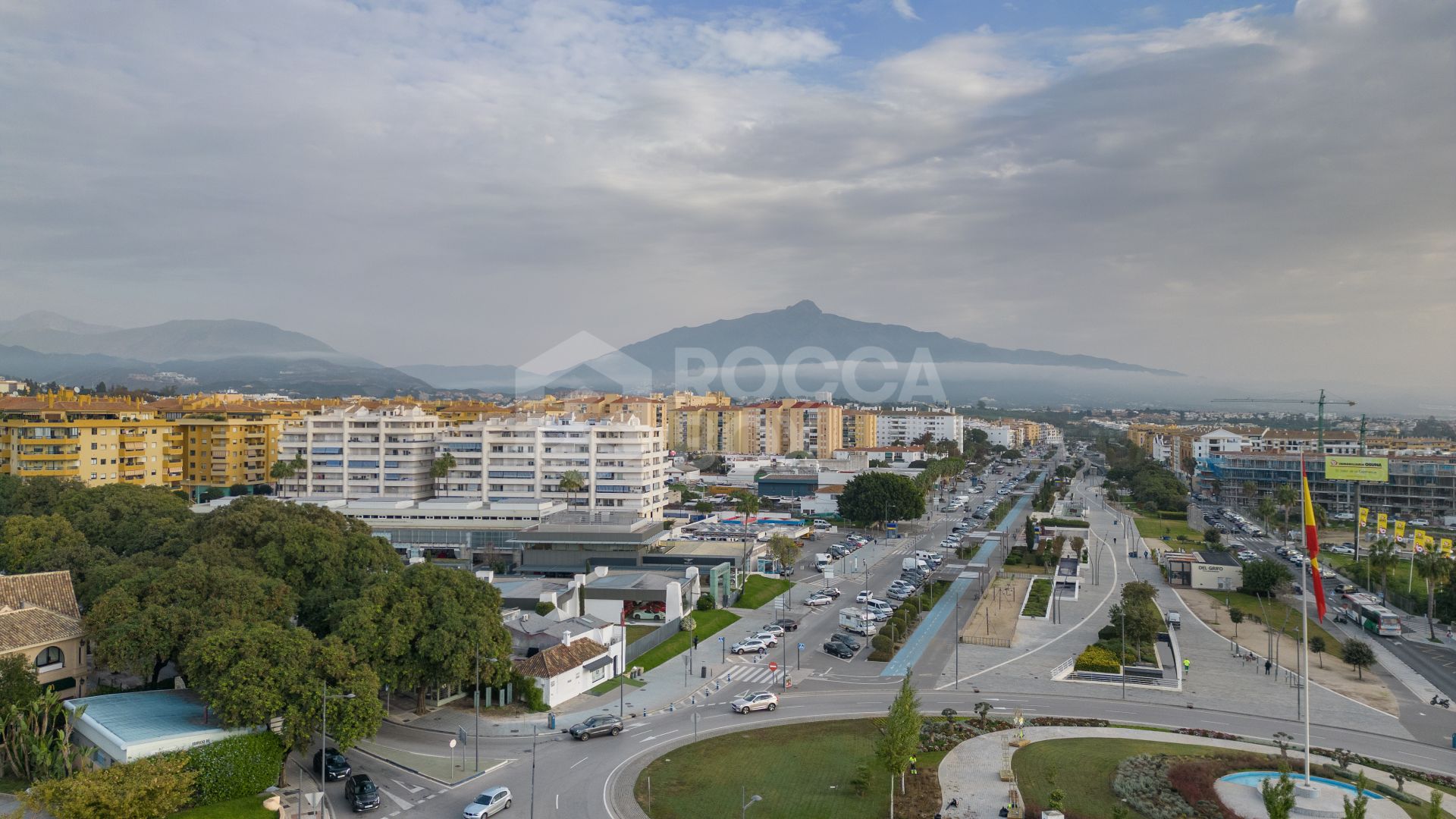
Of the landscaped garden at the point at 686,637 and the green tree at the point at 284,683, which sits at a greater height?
the green tree at the point at 284,683

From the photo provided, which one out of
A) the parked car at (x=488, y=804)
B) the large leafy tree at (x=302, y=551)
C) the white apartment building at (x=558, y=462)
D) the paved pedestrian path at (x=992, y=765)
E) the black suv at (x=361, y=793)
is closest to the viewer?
the parked car at (x=488, y=804)

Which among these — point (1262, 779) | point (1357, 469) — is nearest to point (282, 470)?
point (1262, 779)

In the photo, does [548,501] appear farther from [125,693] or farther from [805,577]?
[125,693]

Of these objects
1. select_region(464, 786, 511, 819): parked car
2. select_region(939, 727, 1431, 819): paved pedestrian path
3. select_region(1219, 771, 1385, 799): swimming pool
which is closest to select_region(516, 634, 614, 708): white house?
select_region(464, 786, 511, 819): parked car

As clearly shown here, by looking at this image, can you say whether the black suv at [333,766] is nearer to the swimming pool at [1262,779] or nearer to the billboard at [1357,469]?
the swimming pool at [1262,779]

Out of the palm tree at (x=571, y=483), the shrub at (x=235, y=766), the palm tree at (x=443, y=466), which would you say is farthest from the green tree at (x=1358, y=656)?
the palm tree at (x=443, y=466)

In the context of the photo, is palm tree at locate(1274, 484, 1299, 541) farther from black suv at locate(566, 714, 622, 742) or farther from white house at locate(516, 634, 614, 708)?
black suv at locate(566, 714, 622, 742)

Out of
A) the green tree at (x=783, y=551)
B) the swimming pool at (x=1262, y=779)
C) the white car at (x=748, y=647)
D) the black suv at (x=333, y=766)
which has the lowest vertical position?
the white car at (x=748, y=647)
